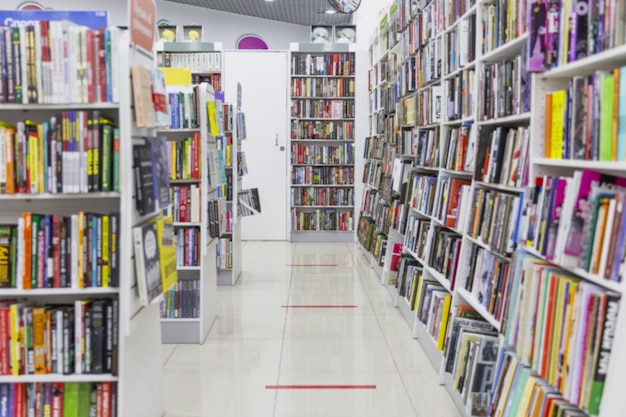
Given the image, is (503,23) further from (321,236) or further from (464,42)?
(321,236)

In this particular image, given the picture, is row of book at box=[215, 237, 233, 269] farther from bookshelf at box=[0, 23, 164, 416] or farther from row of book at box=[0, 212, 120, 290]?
row of book at box=[0, 212, 120, 290]

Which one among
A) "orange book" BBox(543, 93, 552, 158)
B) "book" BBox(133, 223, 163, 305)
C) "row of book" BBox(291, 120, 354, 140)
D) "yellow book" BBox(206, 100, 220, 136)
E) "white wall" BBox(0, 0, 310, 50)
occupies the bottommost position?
"book" BBox(133, 223, 163, 305)

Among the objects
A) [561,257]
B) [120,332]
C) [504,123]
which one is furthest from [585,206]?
[120,332]

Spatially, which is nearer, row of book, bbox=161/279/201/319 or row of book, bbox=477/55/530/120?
row of book, bbox=477/55/530/120

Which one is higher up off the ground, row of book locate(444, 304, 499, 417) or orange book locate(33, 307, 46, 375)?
orange book locate(33, 307, 46, 375)

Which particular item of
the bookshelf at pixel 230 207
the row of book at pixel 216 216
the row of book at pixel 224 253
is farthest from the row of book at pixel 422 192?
the row of book at pixel 224 253

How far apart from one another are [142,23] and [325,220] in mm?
7254

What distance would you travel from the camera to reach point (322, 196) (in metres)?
9.93

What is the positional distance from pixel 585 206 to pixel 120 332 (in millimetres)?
1815

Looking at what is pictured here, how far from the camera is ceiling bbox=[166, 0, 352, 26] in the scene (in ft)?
41.5

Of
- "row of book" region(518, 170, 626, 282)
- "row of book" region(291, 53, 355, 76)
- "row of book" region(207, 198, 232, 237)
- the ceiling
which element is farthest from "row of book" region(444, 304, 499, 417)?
the ceiling

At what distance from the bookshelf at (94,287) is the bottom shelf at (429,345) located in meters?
1.90

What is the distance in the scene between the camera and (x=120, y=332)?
267 centimetres

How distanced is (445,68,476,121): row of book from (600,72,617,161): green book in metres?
1.73
